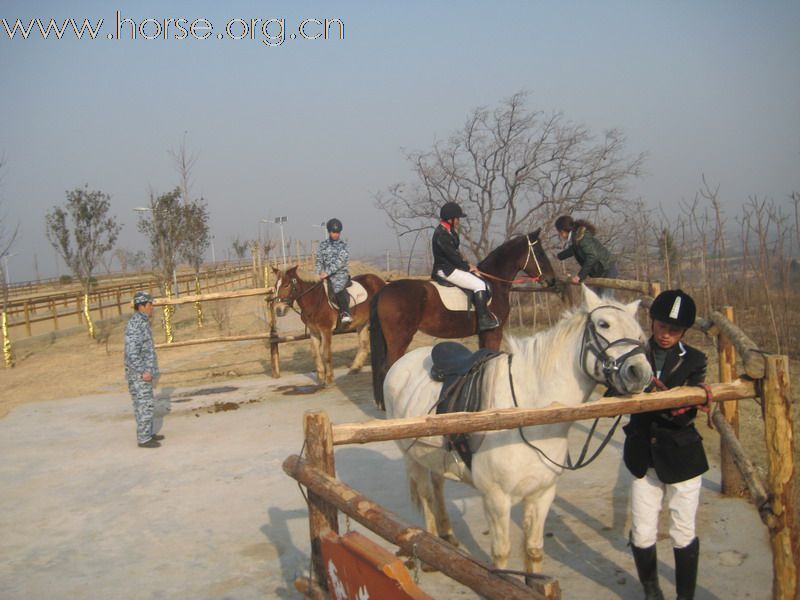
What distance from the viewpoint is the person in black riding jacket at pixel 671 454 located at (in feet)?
10.8

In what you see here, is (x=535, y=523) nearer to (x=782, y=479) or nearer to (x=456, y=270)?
(x=782, y=479)

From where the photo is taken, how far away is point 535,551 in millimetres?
3711

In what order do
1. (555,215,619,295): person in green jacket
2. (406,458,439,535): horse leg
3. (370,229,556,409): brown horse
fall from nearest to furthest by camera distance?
(406,458,439,535): horse leg < (555,215,619,295): person in green jacket < (370,229,556,409): brown horse

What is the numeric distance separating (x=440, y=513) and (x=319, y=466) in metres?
2.17

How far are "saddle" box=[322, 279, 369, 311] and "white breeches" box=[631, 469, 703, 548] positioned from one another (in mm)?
7795

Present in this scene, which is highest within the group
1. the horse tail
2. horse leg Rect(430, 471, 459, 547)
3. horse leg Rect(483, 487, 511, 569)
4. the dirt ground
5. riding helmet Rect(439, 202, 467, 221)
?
riding helmet Rect(439, 202, 467, 221)

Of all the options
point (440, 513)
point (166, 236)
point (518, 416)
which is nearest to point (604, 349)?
point (518, 416)

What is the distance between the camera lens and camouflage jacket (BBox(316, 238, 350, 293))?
425 inches

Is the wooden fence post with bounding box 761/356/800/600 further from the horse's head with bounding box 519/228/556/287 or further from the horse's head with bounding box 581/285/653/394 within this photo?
the horse's head with bounding box 519/228/556/287

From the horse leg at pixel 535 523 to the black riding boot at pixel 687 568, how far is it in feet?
2.25

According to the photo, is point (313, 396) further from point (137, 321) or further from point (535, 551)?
point (535, 551)

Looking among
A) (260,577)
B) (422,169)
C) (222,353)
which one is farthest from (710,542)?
(422,169)

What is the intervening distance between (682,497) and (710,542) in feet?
4.94

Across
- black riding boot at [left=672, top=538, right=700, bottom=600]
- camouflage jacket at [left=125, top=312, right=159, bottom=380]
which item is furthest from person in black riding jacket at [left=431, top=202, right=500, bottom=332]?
black riding boot at [left=672, top=538, right=700, bottom=600]
